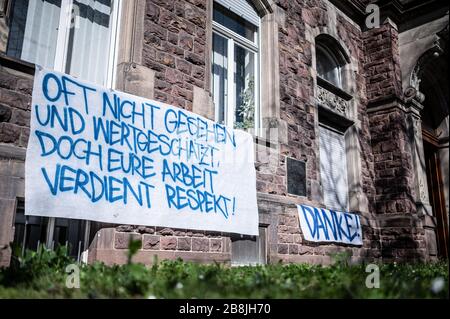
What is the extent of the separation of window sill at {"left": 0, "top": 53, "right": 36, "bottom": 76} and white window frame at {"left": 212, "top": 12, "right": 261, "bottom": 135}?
2.91 meters

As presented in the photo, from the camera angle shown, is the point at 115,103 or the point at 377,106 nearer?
the point at 115,103

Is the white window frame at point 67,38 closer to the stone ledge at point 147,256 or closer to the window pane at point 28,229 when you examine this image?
the window pane at point 28,229


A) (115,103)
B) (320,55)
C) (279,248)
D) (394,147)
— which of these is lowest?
(279,248)

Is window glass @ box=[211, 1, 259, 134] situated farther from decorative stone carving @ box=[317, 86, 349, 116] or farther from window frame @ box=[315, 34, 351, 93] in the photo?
window frame @ box=[315, 34, 351, 93]

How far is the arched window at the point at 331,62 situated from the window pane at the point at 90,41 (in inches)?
211

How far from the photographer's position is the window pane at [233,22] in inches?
270

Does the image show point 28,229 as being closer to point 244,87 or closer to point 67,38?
point 67,38

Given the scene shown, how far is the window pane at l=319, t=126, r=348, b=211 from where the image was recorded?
8430mm

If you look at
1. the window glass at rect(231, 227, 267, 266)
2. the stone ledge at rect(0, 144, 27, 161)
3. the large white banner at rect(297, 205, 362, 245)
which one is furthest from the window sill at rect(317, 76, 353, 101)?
the stone ledge at rect(0, 144, 27, 161)

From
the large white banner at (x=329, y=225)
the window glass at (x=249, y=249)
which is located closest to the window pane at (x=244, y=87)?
the large white banner at (x=329, y=225)
